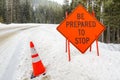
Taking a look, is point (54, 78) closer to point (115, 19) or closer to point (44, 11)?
point (115, 19)

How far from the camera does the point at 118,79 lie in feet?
24.2

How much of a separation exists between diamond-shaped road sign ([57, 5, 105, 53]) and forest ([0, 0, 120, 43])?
5186 millimetres

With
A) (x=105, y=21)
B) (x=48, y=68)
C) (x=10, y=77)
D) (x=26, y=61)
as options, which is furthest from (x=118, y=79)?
(x=105, y=21)

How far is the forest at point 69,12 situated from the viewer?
31.9 metres

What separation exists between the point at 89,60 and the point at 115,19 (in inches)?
950

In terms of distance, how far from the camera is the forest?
31.9 metres

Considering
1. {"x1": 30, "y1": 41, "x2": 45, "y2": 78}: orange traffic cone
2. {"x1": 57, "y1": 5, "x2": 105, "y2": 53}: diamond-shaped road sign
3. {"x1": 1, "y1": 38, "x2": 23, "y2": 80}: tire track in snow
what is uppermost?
{"x1": 57, "y1": 5, "x2": 105, "y2": 53}: diamond-shaped road sign

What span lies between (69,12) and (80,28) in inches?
2980

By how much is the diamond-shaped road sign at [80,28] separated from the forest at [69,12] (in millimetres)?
5186

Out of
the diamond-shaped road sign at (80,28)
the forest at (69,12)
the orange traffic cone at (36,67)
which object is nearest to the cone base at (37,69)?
the orange traffic cone at (36,67)

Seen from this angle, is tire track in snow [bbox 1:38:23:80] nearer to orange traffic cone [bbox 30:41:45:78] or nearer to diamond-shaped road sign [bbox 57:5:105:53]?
orange traffic cone [bbox 30:41:45:78]

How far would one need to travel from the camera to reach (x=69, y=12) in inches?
3329

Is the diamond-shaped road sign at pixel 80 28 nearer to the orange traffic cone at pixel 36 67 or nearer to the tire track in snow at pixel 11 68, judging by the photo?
the orange traffic cone at pixel 36 67

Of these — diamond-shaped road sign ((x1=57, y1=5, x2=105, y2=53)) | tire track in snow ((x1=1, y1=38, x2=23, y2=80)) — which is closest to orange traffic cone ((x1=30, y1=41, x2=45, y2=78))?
tire track in snow ((x1=1, y1=38, x2=23, y2=80))
